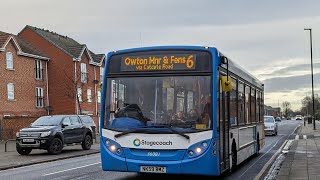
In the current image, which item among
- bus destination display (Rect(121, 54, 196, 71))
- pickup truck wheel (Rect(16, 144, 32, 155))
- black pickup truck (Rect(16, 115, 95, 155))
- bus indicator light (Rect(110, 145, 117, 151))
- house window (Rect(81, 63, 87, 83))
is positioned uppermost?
house window (Rect(81, 63, 87, 83))

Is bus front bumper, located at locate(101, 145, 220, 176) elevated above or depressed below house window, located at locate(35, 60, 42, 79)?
below

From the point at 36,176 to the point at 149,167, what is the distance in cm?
466

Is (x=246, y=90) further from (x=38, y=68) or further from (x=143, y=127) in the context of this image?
(x=38, y=68)

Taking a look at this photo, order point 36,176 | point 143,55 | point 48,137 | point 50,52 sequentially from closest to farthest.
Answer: point 143,55, point 36,176, point 48,137, point 50,52

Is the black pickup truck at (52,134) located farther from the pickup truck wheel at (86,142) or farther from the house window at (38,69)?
the house window at (38,69)

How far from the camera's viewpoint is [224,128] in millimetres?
10453

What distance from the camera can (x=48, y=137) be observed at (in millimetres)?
20562

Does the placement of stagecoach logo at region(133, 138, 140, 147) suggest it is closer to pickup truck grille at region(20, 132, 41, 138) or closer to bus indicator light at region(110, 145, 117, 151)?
bus indicator light at region(110, 145, 117, 151)

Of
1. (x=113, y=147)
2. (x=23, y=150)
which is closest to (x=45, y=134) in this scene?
(x=23, y=150)

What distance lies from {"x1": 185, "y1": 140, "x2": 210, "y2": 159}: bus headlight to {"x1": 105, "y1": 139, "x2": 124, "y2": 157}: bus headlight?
56.5 inches

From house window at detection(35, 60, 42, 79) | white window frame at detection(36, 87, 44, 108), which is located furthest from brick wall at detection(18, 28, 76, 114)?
house window at detection(35, 60, 42, 79)

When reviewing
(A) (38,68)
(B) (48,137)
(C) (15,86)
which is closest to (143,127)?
(B) (48,137)

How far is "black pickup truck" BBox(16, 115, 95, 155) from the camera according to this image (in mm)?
20516

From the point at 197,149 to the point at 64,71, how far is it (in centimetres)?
4278
